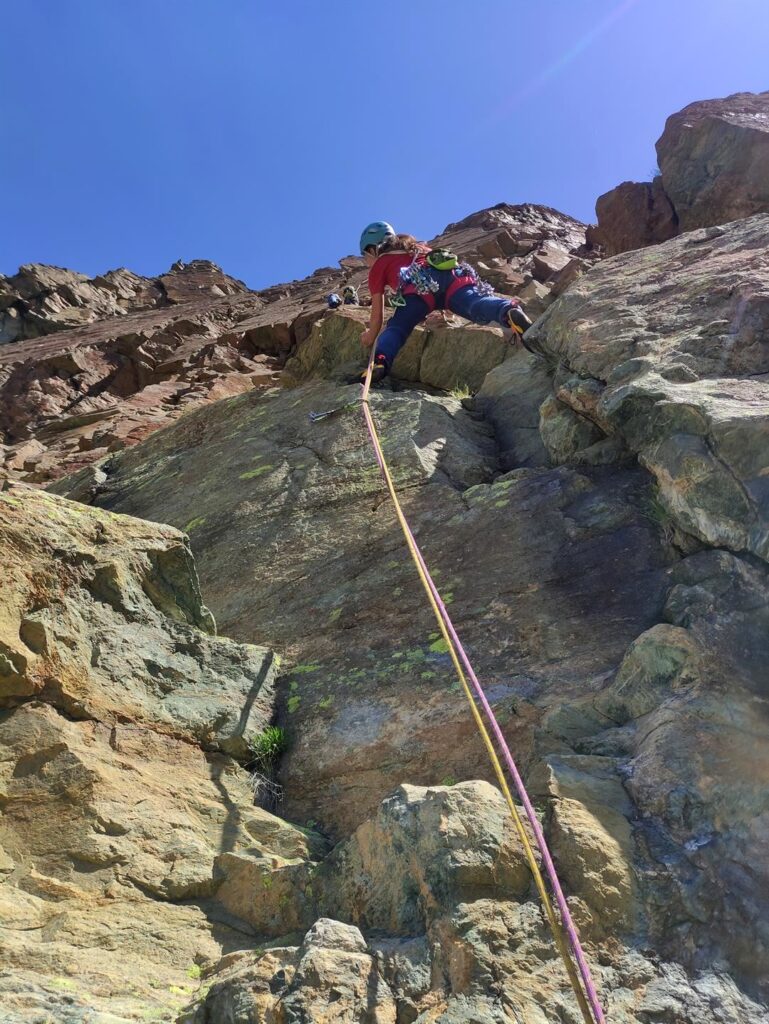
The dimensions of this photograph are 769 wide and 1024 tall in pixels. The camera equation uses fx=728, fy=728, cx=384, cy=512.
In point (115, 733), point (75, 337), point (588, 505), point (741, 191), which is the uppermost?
point (75, 337)

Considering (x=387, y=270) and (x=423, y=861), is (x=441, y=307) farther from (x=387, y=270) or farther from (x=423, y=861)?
(x=423, y=861)

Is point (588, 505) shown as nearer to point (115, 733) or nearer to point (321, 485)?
point (321, 485)

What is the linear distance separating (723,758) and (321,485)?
4.51 meters

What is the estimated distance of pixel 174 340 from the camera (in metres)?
23.3

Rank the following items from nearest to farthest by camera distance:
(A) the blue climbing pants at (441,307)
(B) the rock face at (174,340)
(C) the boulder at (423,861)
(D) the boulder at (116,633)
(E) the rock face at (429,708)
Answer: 1. (E) the rock face at (429,708)
2. (C) the boulder at (423,861)
3. (D) the boulder at (116,633)
4. (A) the blue climbing pants at (441,307)
5. (B) the rock face at (174,340)

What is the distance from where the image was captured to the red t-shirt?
8.51m

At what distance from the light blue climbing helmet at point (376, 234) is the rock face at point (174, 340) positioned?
1548mm

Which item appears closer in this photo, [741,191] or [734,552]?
[734,552]

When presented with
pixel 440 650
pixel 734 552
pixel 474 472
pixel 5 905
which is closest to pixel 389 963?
pixel 5 905

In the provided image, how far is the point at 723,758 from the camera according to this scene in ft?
9.66

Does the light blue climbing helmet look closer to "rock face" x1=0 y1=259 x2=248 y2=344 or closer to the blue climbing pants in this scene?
the blue climbing pants

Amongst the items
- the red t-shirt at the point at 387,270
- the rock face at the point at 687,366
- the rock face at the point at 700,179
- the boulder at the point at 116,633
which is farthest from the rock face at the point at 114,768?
the rock face at the point at 700,179

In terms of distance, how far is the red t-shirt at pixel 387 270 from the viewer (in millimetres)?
8508

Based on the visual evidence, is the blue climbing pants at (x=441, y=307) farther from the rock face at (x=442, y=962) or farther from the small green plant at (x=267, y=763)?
the rock face at (x=442, y=962)
